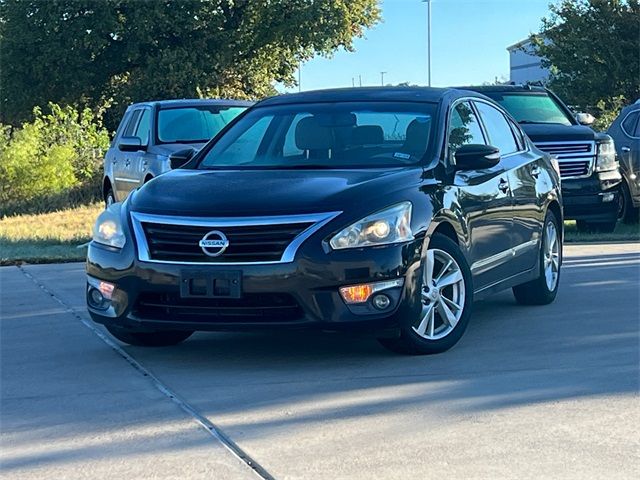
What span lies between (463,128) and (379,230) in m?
1.73

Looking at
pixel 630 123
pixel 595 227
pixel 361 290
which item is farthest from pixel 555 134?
pixel 361 290

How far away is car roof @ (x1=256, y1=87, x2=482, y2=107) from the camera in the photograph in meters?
7.43

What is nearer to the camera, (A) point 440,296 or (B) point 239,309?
(B) point 239,309

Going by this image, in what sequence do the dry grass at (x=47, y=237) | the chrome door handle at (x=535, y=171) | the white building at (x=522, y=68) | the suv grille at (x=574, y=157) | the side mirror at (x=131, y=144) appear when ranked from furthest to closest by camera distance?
the white building at (x=522, y=68) < the suv grille at (x=574, y=157) < the dry grass at (x=47, y=237) < the side mirror at (x=131, y=144) < the chrome door handle at (x=535, y=171)

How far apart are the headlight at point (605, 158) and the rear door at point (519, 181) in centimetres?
561

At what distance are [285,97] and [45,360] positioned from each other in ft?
8.43

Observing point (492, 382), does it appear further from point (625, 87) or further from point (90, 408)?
point (625, 87)

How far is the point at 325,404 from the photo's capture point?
5379 mm

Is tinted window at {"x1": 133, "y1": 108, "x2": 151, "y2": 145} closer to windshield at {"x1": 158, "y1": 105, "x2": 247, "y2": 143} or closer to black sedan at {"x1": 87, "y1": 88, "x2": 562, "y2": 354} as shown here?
windshield at {"x1": 158, "y1": 105, "x2": 247, "y2": 143}

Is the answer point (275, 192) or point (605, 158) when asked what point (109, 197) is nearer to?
point (605, 158)

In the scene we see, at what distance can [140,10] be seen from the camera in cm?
3541

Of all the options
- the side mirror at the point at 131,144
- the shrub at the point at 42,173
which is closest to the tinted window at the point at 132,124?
the side mirror at the point at 131,144

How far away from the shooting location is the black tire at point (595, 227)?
14.6 m

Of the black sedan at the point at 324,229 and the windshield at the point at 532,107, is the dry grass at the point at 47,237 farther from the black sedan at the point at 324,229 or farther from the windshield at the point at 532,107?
the windshield at the point at 532,107
